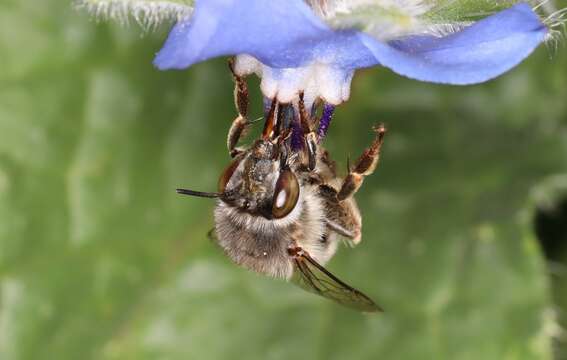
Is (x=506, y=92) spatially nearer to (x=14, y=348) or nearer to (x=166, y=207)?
(x=166, y=207)

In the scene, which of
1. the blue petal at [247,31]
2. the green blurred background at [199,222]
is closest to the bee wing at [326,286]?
the blue petal at [247,31]

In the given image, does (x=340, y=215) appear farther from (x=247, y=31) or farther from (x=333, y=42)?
(x=247, y=31)

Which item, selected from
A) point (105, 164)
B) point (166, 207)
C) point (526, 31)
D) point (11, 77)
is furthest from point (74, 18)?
point (526, 31)

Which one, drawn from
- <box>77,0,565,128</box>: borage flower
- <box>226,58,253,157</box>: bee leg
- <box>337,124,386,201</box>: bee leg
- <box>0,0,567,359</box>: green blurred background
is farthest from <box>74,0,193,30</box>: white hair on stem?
<box>0,0,567,359</box>: green blurred background

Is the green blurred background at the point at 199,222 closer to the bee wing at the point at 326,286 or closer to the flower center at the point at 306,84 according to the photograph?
the bee wing at the point at 326,286

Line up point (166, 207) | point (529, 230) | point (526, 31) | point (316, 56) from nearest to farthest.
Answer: point (526, 31) → point (316, 56) → point (529, 230) → point (166, 207)

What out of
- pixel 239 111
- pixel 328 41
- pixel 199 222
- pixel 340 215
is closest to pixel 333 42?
pixel 328 41

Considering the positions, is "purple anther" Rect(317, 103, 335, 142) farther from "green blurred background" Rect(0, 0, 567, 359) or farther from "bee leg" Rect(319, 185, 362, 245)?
"green blurred background" Rect(0, 0, 567, 359)
